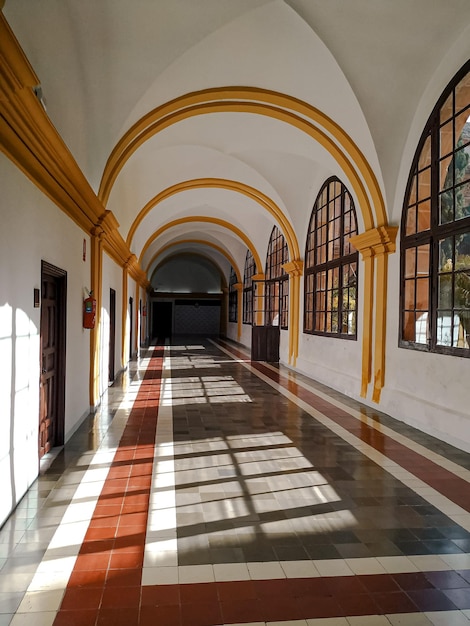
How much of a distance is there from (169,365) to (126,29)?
962 cm

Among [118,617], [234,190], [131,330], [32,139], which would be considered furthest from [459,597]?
[131,330]

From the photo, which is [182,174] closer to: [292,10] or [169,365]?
[169,365]

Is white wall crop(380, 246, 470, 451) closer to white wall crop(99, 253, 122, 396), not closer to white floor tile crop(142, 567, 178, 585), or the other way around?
white floor tile crop(142, 567, 178, 585)

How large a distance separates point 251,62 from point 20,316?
474 cm

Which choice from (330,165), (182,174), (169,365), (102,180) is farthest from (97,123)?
(169,365)

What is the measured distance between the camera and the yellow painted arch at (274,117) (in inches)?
279

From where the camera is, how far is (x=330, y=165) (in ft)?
30.3

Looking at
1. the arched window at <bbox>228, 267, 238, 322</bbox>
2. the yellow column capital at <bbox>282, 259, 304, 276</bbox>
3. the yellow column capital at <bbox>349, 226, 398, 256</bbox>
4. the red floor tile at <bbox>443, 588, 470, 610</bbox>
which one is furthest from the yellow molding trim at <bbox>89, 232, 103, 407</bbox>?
the arched window at <bbox>228, 267, 238, 322</bbox>

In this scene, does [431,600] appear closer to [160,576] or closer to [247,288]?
[160,576]

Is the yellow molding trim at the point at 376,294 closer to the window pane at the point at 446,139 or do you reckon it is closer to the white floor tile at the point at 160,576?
the window pane at the point at 446,139

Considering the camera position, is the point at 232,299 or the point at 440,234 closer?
the point at 440,234

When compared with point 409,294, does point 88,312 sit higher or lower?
lower

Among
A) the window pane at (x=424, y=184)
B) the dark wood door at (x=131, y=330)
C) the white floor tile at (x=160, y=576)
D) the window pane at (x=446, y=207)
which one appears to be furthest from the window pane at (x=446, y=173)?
the dark wood door at (x=131, y=330)

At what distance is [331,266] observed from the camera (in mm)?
10688
